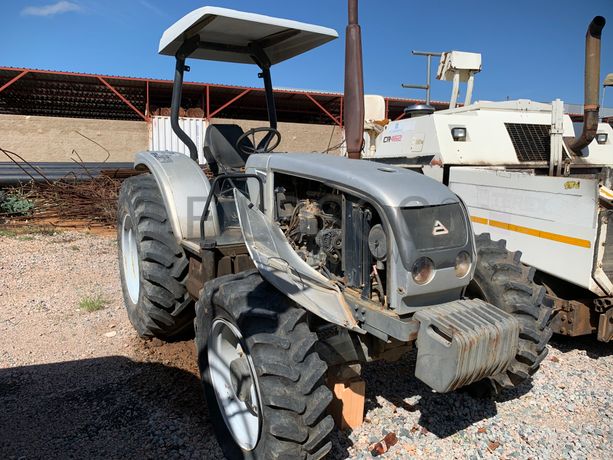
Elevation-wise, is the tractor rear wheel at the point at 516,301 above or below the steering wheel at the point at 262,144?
below

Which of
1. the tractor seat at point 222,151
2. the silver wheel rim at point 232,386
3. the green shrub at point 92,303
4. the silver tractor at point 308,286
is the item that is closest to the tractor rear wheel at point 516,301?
the silver tractor at point 308,286

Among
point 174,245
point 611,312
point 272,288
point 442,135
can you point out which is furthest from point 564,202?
point 174,245

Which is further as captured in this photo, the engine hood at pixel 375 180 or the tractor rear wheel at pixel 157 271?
the tractor rear wheel at pixel 157 271

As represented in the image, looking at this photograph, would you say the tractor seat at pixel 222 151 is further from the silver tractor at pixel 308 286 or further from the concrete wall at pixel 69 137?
the concrete wall at pixel 69 137

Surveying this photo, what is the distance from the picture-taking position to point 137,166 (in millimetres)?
4309

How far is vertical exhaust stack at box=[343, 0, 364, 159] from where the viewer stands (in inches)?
151

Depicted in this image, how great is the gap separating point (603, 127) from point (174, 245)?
526 cm

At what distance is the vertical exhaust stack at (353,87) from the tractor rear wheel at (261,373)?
1.64 metres

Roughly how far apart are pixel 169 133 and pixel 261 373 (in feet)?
48.1

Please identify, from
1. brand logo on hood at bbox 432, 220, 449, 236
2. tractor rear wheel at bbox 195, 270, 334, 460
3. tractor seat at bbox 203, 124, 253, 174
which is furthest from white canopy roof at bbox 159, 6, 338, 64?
brand logo on hood at bbox 432, 220, 449, 236

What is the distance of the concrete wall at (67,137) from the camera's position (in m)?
13.5

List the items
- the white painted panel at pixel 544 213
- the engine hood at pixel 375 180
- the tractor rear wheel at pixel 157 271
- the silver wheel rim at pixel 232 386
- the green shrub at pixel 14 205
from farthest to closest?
1. the green shrub at pixel 14 205
2. the white painted panel at pixel 544 213
3. the tractor rear wheel at pixel 157 271
4. the silver wheel rim at pixel 232 386
5. the engine hood at pixel 375 180

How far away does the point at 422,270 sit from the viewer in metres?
2.29

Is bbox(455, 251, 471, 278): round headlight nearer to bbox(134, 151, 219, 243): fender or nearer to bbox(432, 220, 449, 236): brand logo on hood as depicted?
bbox(432, 220, 449, 236): brand logo on hood
